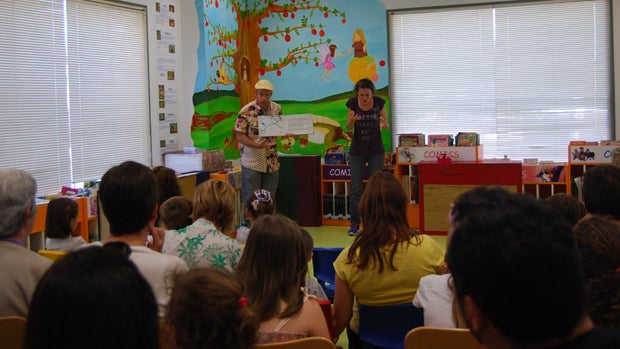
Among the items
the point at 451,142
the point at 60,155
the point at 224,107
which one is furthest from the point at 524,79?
the point at 60,155

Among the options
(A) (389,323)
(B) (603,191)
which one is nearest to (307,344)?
(A) (389,323)

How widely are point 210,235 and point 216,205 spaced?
23cm

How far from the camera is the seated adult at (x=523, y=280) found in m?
0.96

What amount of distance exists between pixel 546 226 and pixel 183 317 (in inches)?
30.7

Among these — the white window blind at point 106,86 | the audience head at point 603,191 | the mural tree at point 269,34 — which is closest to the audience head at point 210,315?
the audience head at point 603,191

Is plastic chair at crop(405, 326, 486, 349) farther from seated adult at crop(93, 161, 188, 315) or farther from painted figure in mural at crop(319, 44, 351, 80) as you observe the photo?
painted figure in mural at crop(319, 44, 351, 80)

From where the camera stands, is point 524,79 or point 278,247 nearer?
point 278,247

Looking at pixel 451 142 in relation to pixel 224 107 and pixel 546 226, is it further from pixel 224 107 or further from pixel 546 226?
pixel 546 226

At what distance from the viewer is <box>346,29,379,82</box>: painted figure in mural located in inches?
322

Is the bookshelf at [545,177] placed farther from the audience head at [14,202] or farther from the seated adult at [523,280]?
the seated adult at [523,280]

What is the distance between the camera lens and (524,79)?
7.80 metres

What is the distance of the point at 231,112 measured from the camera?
7906mm

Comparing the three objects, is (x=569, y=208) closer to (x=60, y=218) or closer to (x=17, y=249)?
(x=17, y=249)

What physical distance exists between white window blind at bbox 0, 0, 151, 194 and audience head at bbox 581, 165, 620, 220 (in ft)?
14.3
